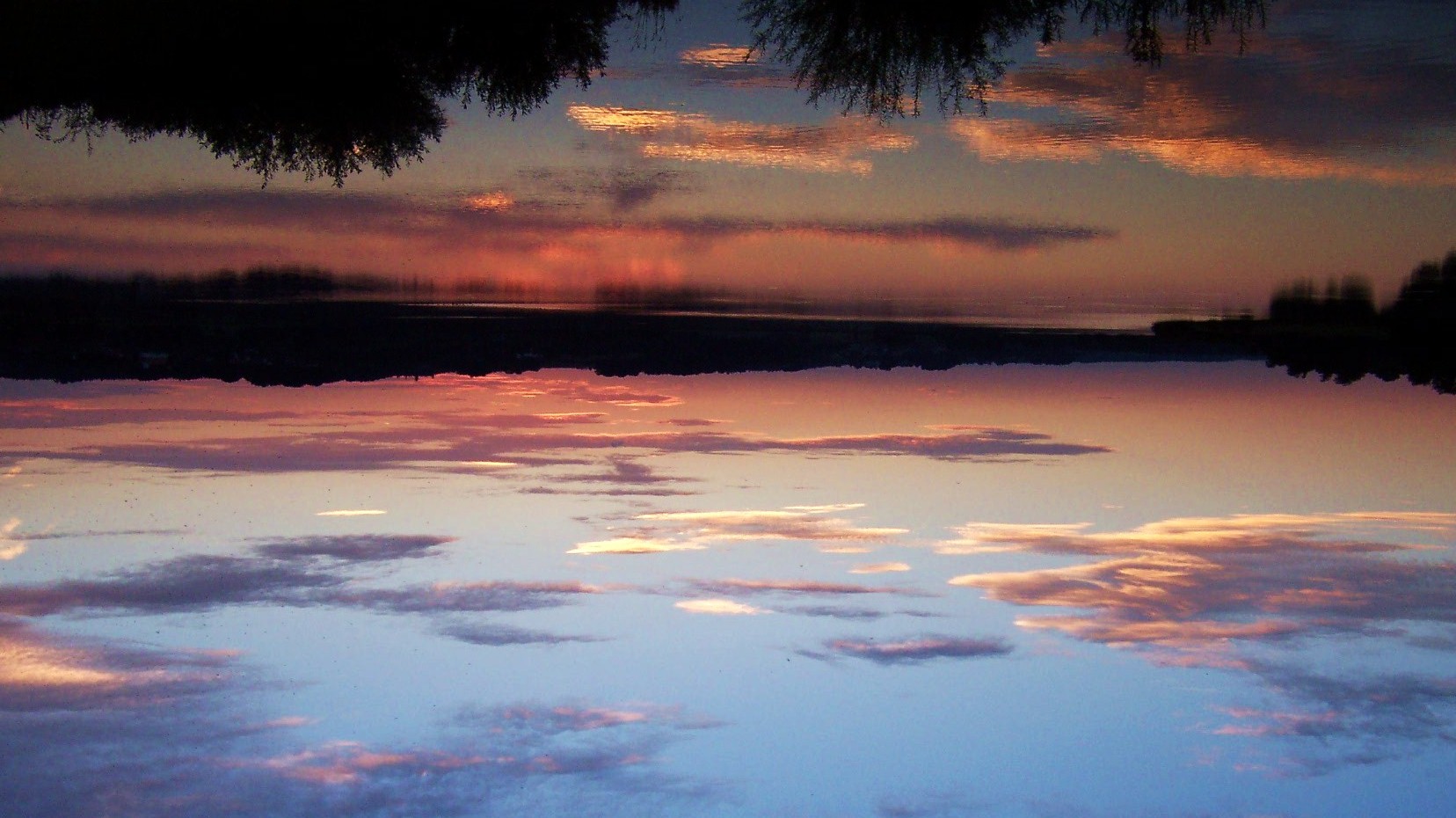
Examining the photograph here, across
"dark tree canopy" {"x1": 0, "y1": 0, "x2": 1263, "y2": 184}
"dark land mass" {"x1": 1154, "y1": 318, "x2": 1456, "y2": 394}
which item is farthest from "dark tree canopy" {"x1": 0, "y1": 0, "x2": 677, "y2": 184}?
"dark land mass" {"x1": 1154, "y1": 318, "x2": 1456, "y2": 394}

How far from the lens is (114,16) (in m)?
6.78

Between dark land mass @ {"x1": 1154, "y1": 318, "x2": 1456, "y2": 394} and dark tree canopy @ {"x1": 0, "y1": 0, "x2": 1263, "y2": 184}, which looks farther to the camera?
dark land mass @ {"x1": 1154, "y1": 318, "x2": 1456, "y2": 394}

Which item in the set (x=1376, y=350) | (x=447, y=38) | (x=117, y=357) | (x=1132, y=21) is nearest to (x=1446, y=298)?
(x=1376, y=350)

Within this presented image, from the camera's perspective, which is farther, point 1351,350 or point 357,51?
point 1351,350

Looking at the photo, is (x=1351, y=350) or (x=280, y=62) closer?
(x=280, y=62)

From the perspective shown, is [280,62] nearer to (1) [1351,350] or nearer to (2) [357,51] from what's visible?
(2) [357,51]

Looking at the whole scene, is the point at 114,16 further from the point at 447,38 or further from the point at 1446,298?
the point at 1446,298

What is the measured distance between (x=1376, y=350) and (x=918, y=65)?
21350 millimetres

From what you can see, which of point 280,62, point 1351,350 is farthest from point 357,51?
point 1351,350

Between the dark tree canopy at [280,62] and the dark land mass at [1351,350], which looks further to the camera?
the dark land mass at [1351,350]

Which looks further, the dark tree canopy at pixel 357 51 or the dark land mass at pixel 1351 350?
the dark land mass at pixel 1351 350

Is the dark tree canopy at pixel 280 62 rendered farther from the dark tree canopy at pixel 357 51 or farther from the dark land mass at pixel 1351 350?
the dark land mass at pixel 1351 350

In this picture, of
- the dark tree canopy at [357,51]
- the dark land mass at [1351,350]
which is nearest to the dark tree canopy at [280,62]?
the dark tree canopy at [357,51]

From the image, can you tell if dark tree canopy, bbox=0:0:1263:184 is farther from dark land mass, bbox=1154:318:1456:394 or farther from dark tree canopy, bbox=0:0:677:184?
dark land mass, bbox=1154:318:1456:394
